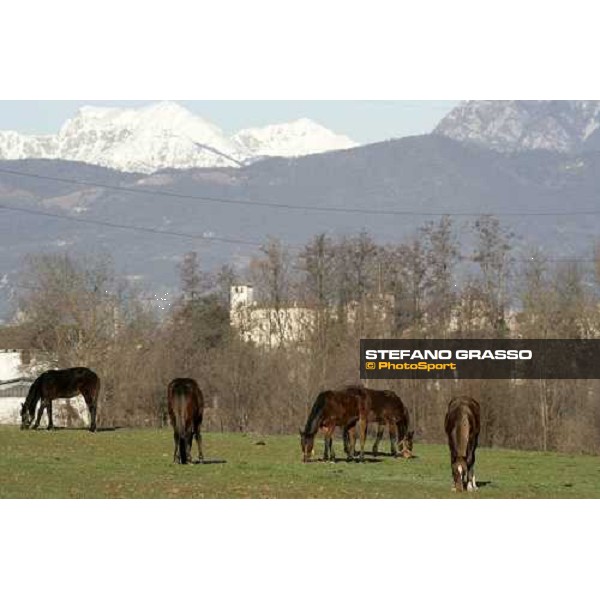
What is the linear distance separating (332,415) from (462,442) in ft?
18.7

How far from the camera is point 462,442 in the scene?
2312 cm

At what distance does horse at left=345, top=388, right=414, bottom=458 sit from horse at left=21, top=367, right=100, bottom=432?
9506mm

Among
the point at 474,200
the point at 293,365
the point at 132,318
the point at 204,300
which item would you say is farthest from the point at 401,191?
the point at 293,365

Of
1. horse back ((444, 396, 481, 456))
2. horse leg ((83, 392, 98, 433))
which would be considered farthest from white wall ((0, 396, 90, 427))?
horse back ((444, 396, 481, 456))

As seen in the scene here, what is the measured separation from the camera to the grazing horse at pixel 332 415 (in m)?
28.0

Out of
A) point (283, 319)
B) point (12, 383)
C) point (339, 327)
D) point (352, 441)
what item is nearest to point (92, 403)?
point (339, 327)

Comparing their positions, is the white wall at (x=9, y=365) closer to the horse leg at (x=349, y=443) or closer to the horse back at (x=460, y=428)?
the horse leg at (x=349, y=443)

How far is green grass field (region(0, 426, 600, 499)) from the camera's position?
22.3 m

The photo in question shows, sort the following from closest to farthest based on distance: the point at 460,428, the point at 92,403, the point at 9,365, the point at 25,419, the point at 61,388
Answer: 1. the point at 460,428
2. the point at 25,419
3. the point at 92,403
4. the point at 61,388
5. the point at 9,365

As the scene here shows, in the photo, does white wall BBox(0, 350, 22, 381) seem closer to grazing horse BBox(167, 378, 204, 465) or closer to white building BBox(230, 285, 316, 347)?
white building BBox(230, 285, 316, 347)

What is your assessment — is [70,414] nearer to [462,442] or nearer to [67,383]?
[67,383]

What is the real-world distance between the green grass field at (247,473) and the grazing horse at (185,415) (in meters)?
0.38

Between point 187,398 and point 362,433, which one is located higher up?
point 187,398

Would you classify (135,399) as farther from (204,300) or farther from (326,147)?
(326,147)
